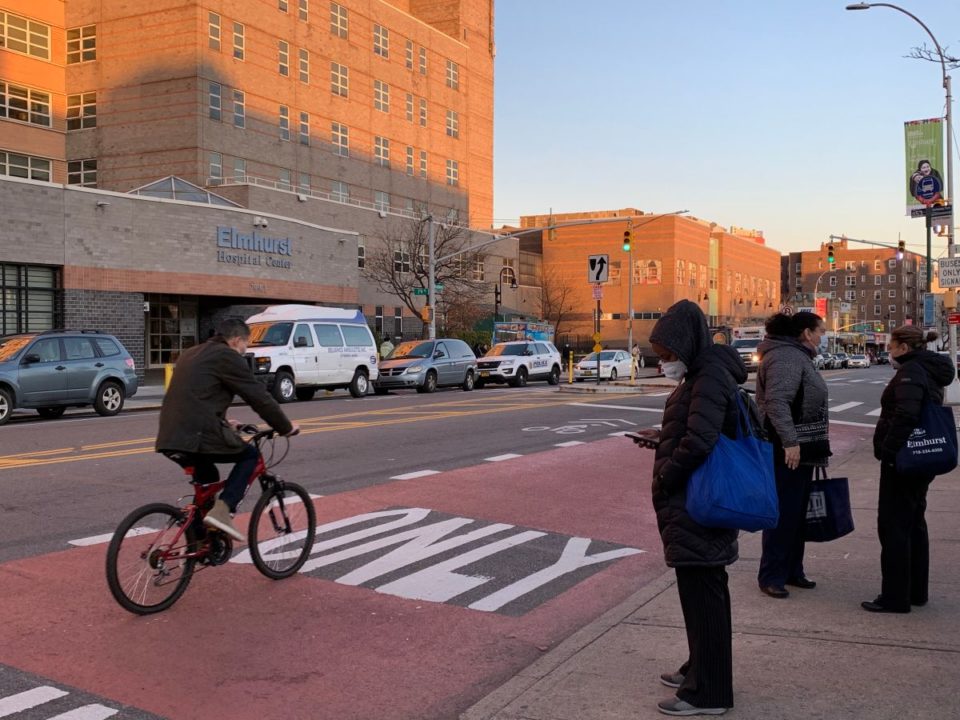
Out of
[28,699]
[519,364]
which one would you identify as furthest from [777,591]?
[519,364]

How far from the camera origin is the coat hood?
444 centimetres

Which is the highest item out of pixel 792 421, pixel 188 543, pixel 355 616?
pixel 792 421

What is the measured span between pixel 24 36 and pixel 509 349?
30.1 meters

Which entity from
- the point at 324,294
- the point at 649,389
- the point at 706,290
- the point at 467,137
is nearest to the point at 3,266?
the point at 324,294

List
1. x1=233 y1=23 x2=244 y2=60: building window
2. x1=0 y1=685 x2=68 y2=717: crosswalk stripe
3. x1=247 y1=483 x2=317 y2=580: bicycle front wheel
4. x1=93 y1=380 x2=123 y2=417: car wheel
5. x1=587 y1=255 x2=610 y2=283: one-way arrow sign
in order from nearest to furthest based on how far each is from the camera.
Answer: x1=0 y1=685 x2=68 y2=717: crosswalk stripe
x1=247 y1=483 x2=317 y2=580: bicycle front wheel
x1=93 y1=380 x2=123 y2=417: car wheel
x1=587 y1=255 x2=610 y2=283: one-way arrow sign
x1=233 y1=23 x2=244 y2=60: building window

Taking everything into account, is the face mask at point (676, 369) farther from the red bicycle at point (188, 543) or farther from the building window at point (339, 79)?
the building window at point (339, 79)

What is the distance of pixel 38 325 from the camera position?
1267 inches

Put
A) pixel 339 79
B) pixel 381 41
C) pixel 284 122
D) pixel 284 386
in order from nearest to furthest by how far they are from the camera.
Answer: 1. pixel 284 386
2. pixel 284 122
3. pixel 339 79
4. pixel 381 41

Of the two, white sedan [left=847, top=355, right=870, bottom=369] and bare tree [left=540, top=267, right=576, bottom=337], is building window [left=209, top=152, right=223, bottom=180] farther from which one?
white sedan [left=847, top=355, right=870, bottom=369]

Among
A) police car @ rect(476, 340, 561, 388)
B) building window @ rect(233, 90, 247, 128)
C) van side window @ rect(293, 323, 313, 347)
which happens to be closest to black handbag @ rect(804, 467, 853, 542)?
van side window @ rect(293, 323, 313, 347)

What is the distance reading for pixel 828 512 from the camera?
6.40m

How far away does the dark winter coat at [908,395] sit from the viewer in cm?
609

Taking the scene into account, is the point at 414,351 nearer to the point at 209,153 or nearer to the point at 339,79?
the point at 209,153

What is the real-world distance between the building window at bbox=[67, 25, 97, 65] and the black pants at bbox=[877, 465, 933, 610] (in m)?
55.2
